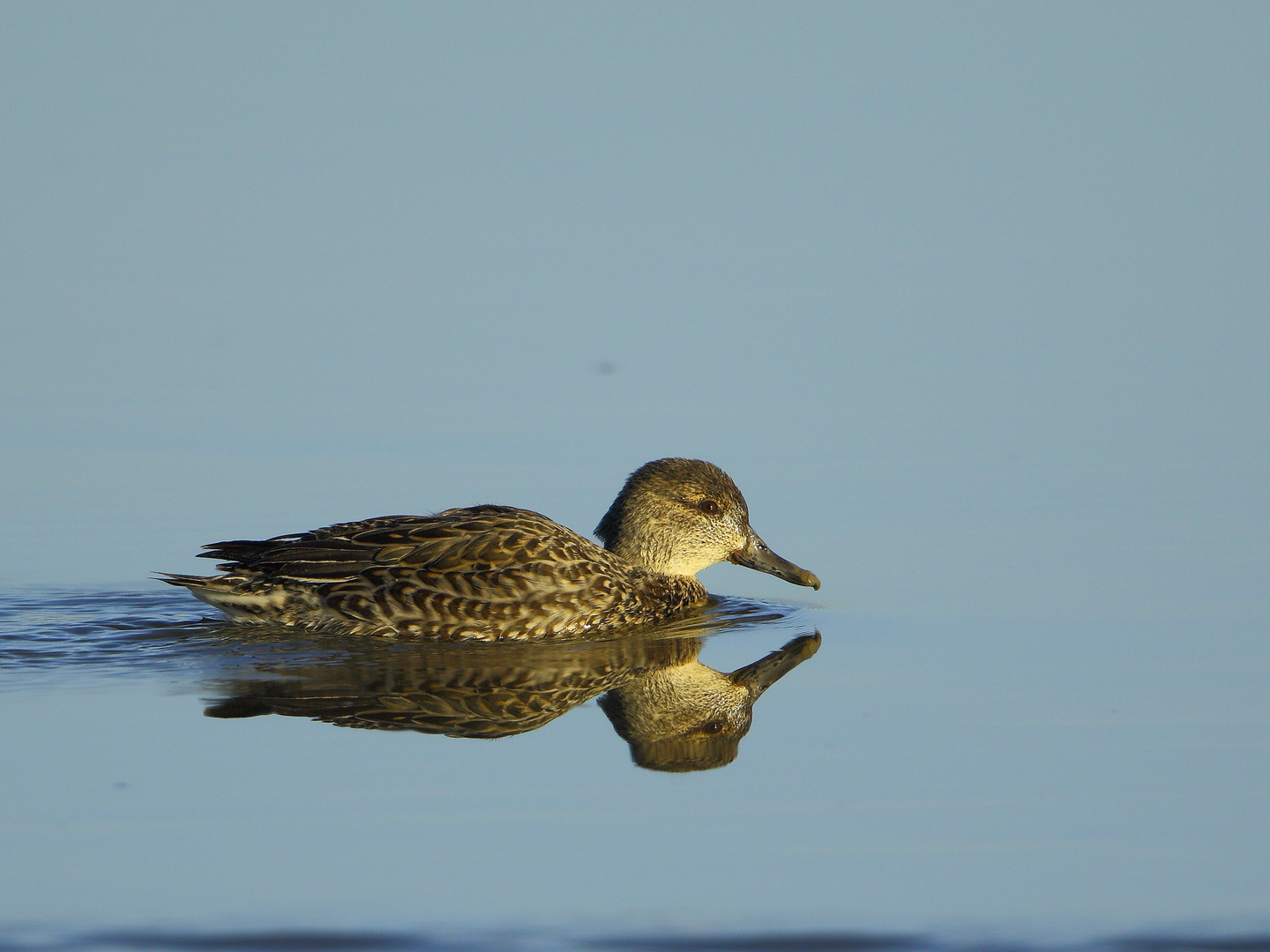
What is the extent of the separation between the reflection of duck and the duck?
0.19 m

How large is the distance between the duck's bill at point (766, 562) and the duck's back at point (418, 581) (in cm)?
114

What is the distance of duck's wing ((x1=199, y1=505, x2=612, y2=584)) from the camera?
9.43 meters

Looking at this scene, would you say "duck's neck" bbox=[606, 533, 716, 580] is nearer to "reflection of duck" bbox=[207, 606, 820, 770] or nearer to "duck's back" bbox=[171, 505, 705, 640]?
"duck's back" bbox=[171, 505, 705, 640]

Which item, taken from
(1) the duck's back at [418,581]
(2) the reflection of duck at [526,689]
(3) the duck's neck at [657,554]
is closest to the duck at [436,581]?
(1) the duck's back at [418,581]

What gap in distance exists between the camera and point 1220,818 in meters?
5.89

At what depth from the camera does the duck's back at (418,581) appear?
933 centimetres

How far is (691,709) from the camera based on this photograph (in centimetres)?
767

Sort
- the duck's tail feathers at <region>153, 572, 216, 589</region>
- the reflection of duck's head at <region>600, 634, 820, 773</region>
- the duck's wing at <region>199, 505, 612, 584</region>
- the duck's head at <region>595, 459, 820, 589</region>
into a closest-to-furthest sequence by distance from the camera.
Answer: the reflection of duck's head at <region>600, 634, 820, 773</region> < the duck's tail feathers at <region>153, 572, 216, 589</region> < the duck's wing at <region>199, 505, 612, 584</region> < the duck's head at <region>595, 459, 820, 589</region>

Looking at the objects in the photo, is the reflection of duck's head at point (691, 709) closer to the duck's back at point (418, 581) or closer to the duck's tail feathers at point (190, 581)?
the duck's back at point (418, 581)

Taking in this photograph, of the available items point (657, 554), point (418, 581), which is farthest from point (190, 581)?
point (657, 554)

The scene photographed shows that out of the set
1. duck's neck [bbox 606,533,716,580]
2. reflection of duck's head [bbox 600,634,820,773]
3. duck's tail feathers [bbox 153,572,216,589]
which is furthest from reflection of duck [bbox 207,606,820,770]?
duck's neck [bbox 606,533,716,580]

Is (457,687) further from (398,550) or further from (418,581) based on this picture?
(398,550)

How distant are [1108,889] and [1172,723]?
6.62ft

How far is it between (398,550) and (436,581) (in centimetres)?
30
